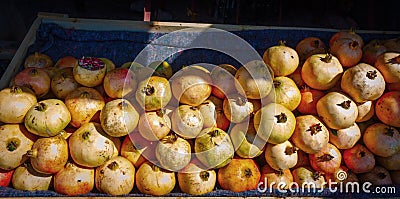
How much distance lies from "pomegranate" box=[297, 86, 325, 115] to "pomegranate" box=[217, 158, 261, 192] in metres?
0.49

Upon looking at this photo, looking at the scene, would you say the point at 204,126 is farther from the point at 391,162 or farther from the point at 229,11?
the point at 229,11

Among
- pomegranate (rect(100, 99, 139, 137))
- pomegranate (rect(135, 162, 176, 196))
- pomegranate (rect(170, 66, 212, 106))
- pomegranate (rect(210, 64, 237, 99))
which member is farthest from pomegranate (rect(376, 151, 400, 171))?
pomegranate (rect(100, 99, 139, 137))

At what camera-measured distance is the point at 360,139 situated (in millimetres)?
2166

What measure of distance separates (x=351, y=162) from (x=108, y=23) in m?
2.24

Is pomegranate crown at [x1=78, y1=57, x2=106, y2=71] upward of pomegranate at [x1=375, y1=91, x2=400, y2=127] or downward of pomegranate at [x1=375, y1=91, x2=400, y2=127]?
upward

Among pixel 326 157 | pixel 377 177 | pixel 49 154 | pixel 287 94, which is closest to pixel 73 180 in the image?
pixel 49 154

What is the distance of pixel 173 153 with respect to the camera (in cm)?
185

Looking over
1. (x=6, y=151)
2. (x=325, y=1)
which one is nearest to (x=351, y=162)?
(x=6, y=151)

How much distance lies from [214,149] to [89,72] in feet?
2.92

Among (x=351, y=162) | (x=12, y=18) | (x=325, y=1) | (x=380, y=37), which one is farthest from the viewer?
(x=325, y=1)

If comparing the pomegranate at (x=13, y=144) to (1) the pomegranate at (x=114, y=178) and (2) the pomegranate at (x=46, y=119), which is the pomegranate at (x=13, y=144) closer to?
(2) the pomegranate at (x=46, y=119)

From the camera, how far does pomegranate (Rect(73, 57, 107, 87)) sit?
2037 millimetres

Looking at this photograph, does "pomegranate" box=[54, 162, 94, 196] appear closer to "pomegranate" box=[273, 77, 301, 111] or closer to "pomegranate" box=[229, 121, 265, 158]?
"pomegranate" box=[229, 121, 265, 158]

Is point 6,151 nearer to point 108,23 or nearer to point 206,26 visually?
point 108,23
